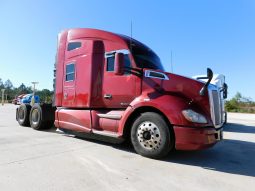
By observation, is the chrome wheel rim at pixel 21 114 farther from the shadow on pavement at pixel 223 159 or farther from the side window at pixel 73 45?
the shadow on pavement at pixel 223 159

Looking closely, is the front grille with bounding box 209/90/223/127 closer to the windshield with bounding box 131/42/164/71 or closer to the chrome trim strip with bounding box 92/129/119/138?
the windshield with bounding box 131/42/164/71

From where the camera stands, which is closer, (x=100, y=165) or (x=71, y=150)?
(x=100, y=165)

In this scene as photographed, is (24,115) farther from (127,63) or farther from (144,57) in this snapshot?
(144,57)

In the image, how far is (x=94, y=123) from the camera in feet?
20.2

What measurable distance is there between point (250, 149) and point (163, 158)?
2848mm

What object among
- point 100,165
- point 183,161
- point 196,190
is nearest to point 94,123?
point 100,165

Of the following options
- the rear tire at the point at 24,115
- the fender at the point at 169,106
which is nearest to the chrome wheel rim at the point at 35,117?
the rear tire at the point at 24,115

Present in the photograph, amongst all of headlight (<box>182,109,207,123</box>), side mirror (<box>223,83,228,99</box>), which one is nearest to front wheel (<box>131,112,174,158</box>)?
headlight (<box>182,109,207,123</box>)

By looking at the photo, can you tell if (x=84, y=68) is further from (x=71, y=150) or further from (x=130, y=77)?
(x=71, y=150)

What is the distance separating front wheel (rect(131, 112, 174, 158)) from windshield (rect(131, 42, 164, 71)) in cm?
131

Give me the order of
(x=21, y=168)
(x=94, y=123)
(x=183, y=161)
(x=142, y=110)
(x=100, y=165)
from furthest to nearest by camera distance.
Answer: (x=94, y=123) → (x=142, y=110) → (x=183, y=161) → (x=100, y=165) → (x=21, y=168)

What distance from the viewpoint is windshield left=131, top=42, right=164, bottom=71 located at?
5.87 metres

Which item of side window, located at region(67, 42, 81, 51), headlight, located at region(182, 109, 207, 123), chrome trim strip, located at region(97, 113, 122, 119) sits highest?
side window, located at region(67, 42, 81, 51)

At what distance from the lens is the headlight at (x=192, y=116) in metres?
4.66
